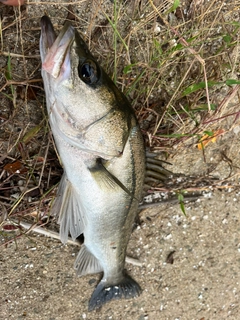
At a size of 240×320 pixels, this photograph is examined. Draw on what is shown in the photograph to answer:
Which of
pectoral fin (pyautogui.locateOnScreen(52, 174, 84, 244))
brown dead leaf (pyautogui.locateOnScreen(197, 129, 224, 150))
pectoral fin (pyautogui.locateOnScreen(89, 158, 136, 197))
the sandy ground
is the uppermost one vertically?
pectoral fin (pyautogui.locateOnScreen(89, 158, 136, 197))

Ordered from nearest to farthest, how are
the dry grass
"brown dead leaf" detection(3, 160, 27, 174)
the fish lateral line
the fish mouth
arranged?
the fish mouth → the fish lateral line → the dry grass → "brown dead leaf" detection(3, 160, 27, 174)

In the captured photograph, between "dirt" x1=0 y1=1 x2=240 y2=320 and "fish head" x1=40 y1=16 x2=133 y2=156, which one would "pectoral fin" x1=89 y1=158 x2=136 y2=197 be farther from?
"dirt" x1=0 y1=1 x2=240 y2=320

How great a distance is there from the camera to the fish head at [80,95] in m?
1.42

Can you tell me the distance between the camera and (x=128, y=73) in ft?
6.61

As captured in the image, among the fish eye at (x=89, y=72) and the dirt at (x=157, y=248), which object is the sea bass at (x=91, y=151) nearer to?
the fish eye at (x=89, y=72)

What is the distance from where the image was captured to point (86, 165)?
169cm

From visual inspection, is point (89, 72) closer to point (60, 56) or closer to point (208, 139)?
point (60, 56)

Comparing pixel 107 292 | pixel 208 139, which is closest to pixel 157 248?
pixel 107 292

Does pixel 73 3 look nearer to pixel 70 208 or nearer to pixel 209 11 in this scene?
pixel 209 11

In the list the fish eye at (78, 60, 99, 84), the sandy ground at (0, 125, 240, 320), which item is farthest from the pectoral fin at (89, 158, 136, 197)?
the sandy ground at (0, 125, 240, 320)

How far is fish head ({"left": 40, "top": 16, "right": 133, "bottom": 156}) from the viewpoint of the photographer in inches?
56.1

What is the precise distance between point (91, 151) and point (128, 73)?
0.63 m

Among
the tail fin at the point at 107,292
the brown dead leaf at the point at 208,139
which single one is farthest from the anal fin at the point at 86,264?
the brown dead leaf at the point at 208,139

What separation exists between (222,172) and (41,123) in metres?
1.32
